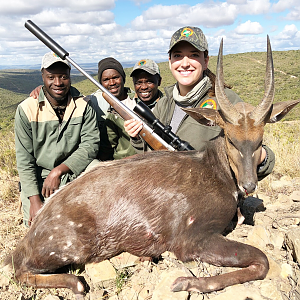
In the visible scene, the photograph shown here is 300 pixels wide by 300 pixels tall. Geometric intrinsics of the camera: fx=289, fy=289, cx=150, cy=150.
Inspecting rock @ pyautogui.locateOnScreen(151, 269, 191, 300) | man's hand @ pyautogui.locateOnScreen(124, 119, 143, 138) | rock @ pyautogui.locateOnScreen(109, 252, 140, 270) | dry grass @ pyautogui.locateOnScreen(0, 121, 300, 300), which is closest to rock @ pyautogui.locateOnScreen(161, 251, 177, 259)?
rock @ pyautogui.locateOnScreen(151, 269, 191, 300)

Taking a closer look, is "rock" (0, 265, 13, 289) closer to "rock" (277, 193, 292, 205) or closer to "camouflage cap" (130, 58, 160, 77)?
"rock" (277, 193, 292, 205)

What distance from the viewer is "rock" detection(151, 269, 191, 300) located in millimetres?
3006

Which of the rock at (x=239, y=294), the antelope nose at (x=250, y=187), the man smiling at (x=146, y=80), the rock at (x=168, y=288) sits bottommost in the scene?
the rock at (x=239, y=294)

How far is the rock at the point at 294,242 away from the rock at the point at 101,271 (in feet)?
7.22

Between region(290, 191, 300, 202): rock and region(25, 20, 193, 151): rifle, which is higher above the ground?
region(25, 20, 193, 151): rifle

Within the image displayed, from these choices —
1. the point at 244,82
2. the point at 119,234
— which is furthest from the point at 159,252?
the point at 244,82

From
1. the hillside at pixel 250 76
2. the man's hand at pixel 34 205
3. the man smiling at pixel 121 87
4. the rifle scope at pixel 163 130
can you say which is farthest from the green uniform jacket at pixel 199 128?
the hillside at pixel 250 76

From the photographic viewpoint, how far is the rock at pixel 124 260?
3652 millimetres

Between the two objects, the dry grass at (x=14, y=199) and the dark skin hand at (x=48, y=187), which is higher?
the dark skin hand at (x=48, y=187)

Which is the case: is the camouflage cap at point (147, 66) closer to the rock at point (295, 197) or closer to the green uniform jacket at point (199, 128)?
the green uniform jacket at point (199, 128)

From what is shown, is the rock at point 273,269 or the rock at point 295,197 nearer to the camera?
the rock at point 273,269

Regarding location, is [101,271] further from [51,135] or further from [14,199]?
[14,199]

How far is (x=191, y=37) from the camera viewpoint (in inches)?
169

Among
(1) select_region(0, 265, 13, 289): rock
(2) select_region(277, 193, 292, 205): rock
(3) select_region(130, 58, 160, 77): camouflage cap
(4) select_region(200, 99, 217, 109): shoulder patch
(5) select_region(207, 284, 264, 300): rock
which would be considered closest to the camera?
(5) select_region(207, 284, 264, 300): rock
